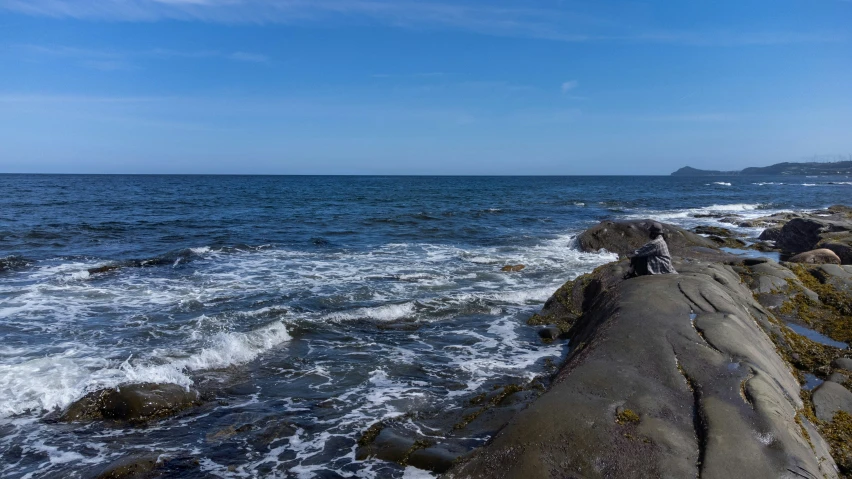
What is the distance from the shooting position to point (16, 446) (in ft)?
24.3

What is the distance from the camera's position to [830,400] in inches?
293

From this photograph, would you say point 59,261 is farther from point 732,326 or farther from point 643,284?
point 732,326

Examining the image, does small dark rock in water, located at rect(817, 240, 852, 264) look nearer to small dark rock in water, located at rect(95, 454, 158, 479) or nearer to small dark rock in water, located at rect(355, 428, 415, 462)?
small dark rock in water, located at rect(355, 428, 415, 462)

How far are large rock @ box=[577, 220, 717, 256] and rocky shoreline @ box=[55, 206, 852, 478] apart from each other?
27.6 feet

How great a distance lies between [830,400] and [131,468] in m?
9.60

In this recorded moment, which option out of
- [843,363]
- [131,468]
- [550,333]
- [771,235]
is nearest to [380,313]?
[550,333]

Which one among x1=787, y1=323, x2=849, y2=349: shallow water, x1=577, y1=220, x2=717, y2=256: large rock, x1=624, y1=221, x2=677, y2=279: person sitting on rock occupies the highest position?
x1=624, y1=221, x2=677, y2=279: person sitting on rock

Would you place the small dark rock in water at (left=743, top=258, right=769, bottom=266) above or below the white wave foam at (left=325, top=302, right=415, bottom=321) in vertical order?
above

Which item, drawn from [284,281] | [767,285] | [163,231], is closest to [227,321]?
[284,281]

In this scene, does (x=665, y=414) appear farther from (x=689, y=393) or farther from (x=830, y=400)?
(x=830, y=400)

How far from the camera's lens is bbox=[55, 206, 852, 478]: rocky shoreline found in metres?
5.16

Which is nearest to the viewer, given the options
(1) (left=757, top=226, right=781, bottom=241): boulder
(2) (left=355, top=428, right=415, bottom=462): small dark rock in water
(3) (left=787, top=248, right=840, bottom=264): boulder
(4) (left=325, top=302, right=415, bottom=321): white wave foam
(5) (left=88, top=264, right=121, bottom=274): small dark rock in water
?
(2) (left=355, top=428, right=415, bottom=462): small dark rock in water

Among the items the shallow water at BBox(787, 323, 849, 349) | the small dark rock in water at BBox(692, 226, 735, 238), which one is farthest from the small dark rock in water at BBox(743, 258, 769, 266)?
the small dark rock in water at BBox(692, 226, 735, 238)

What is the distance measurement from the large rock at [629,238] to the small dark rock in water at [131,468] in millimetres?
18967
